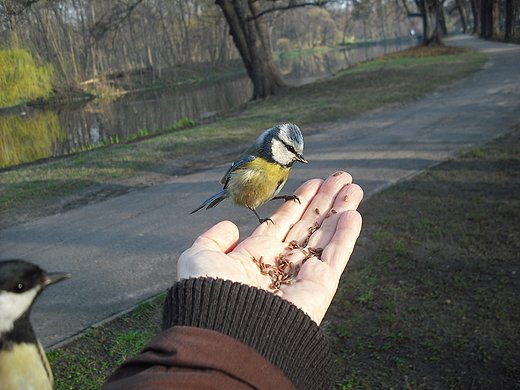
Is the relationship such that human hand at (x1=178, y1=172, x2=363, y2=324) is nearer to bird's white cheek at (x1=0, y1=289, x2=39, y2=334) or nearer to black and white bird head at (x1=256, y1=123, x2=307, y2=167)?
black and white bird head at (x1=256, y1=123, x2=307, y2=167)

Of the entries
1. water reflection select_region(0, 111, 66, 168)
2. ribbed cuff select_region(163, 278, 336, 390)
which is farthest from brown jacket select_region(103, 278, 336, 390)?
water reflection select_region(0, 111, 66, 168)

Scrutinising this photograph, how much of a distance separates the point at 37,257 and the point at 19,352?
4480mm

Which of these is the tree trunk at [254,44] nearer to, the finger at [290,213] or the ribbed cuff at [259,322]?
the finger at [290,213]

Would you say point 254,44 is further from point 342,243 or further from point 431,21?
point 431,21

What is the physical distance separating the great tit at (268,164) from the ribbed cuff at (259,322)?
1257 mm

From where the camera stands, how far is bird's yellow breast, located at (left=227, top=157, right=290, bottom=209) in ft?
10.6

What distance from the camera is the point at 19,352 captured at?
1.52 metres

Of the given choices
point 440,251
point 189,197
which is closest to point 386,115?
point 189,197

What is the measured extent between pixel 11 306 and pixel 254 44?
1910 centimetres

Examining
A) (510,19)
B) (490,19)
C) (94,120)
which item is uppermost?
(490,19)

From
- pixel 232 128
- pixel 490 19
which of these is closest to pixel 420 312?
pixel 232 128

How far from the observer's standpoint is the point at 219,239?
2.73m

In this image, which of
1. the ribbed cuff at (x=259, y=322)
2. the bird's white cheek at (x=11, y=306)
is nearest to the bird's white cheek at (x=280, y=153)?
the ribbed cuff at (x=259, y=322)

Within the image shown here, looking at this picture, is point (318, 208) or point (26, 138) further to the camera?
point (26, 138)
